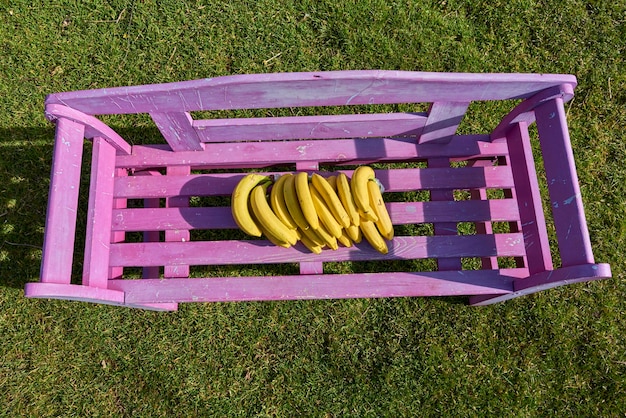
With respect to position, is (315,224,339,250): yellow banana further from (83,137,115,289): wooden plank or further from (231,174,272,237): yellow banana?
(83,137,115,289): wooden plank

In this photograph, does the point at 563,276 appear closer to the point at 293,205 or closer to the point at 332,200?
the point at 332,200

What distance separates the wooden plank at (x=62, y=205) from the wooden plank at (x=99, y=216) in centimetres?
10

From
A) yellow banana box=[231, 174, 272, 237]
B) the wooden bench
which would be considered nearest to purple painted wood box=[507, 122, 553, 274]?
the wooden bench

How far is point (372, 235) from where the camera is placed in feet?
7.37

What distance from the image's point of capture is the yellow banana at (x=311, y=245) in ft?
7.54

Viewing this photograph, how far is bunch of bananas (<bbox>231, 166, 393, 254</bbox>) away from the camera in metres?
2.12

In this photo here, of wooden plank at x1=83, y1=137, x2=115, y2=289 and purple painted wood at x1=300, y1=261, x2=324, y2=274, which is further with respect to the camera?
purple painted wood at x1=300, y1=261, x2=324, y2=274

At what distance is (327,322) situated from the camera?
310 centimetres

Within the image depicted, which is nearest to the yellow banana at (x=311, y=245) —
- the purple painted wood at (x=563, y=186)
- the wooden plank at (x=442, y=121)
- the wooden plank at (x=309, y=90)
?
the wooden plank at (x=309, y=90)

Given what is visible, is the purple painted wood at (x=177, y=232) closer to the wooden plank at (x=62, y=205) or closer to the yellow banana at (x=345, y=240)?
the wooden plank at (x=62, y=205)

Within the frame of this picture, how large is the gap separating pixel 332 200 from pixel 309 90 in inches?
20.9

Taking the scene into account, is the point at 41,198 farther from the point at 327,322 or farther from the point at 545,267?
the point at 545,267

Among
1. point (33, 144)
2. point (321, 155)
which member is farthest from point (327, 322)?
point (33, 144)

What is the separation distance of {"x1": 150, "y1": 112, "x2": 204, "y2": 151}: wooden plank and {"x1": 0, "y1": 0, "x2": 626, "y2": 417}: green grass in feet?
3.63
